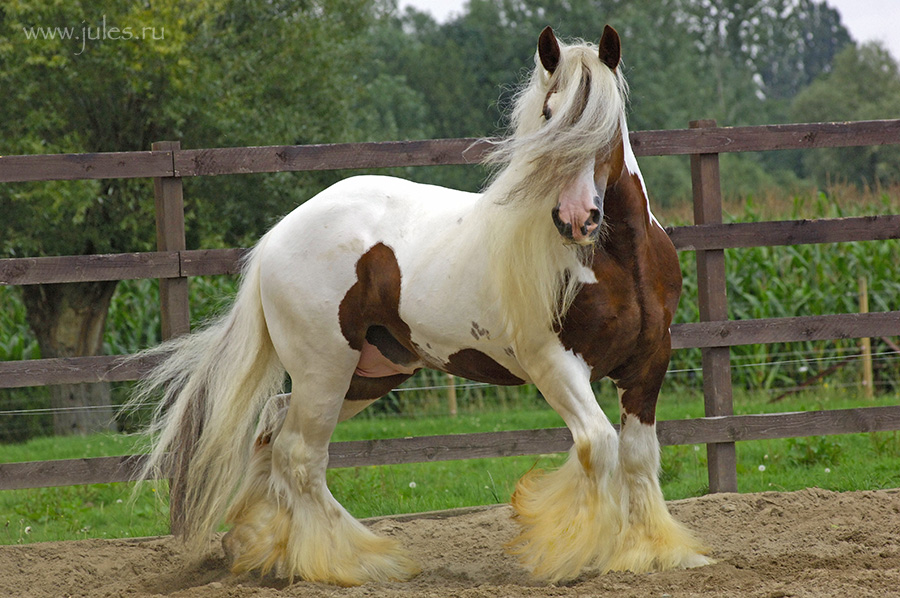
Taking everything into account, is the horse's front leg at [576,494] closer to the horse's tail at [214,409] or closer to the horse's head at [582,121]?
the horse's head at [582,121]

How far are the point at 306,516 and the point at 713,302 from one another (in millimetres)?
2419

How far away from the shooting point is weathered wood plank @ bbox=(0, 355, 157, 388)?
173 inches

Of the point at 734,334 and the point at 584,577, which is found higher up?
the point at 734,334

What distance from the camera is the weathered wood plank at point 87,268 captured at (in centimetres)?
439

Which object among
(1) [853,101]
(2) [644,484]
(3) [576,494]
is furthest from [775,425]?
(1) [853,101]

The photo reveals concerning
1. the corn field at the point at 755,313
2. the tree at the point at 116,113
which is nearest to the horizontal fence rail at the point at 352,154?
the tree at the point at 116,113

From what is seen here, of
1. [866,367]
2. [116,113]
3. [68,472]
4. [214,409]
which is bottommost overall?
[68,472]

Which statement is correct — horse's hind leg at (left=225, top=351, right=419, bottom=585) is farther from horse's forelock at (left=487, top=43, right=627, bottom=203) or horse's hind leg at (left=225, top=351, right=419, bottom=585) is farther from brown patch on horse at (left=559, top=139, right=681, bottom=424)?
horse's forelock at (left=487, top=43, right=627, bottom=203)

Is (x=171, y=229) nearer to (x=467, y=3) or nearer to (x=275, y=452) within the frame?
(x=275, y=452)

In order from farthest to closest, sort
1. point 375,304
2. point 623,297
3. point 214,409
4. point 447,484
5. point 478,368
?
1. point 447,484
2. point 214,409
3. point 375,304
4. point 478,368
5. point 623,297

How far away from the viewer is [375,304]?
370 cm

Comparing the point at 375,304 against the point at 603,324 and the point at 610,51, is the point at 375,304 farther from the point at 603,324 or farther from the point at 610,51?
the point at 610,51

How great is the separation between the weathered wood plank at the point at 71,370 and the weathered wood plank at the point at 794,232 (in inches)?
111

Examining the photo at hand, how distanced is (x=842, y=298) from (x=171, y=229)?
737 centimetres
